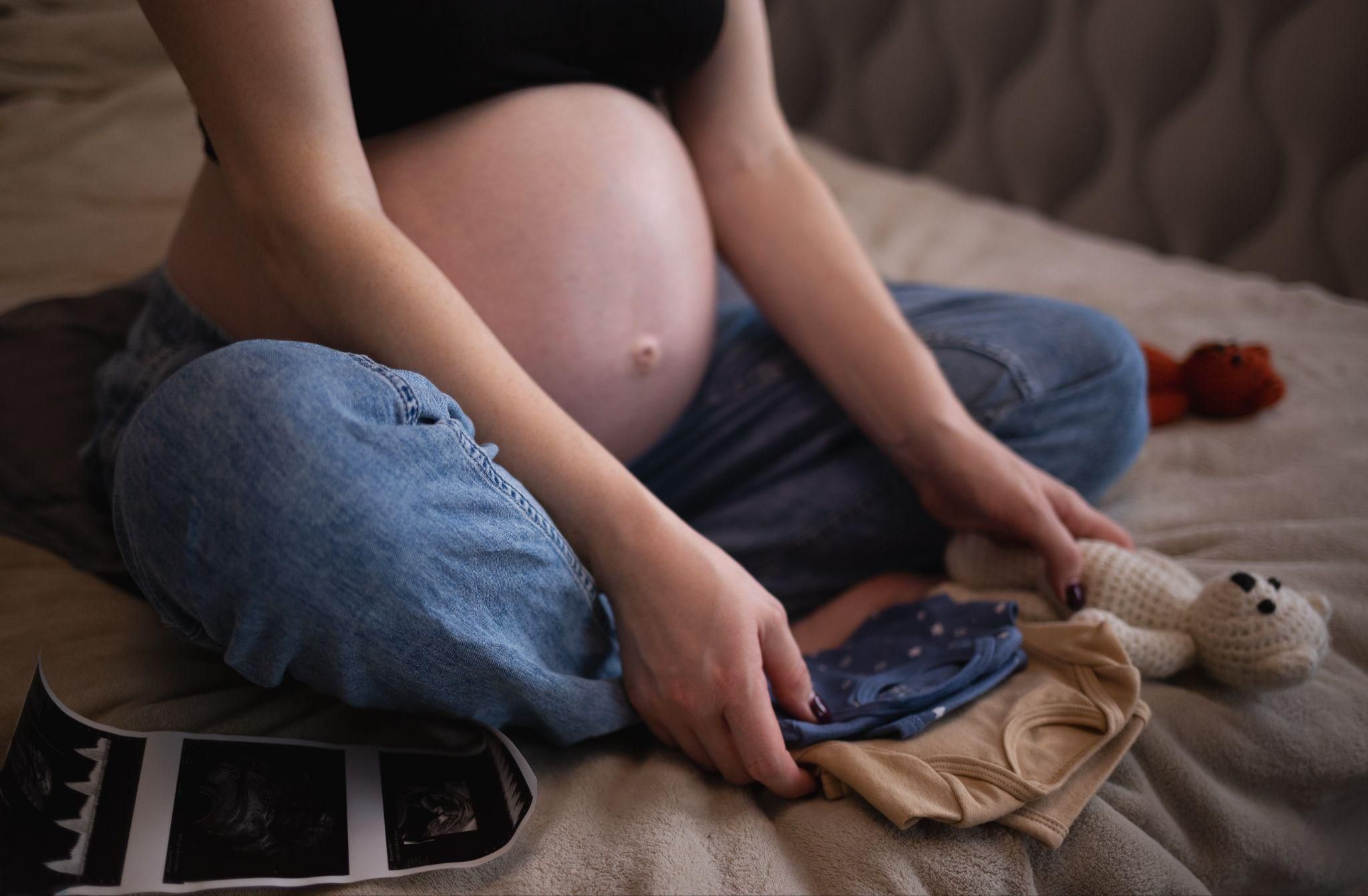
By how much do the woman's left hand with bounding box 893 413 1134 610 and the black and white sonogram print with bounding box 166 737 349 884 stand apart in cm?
49

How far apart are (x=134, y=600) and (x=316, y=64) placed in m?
0.39

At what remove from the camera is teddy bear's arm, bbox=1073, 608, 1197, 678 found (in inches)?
24.4

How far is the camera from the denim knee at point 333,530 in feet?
1.41

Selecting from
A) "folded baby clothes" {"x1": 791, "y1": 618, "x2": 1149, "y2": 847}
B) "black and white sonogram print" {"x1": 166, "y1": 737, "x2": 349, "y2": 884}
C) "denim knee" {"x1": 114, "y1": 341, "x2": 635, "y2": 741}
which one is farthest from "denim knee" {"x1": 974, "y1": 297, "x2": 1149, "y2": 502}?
"black and white sonogram print" {"x1": 166, "y1": 737, "x2": 349, "y2": 884}

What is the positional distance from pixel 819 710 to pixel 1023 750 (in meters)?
0.12

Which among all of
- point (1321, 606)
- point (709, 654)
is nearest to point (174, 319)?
point (709, 654)

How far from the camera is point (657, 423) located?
791mm

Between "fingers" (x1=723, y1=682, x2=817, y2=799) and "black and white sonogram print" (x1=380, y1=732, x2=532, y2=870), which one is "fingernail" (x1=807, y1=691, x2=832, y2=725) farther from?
"black and white sonogram print" (x1=380, y1=732, x2=532, y2=870)

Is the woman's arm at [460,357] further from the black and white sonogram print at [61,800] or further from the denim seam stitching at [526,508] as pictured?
the black and white sonogram print at [61,800]

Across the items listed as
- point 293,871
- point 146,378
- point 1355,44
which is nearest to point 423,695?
point 293,871

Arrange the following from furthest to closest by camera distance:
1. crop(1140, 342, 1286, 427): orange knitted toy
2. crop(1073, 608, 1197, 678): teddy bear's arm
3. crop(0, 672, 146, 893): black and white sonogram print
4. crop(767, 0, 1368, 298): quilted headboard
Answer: crop(767, 0, 1368, 298): quilted headboard < crop(1140, 342, 1286, 427): orange knitted toy < crop(1073, 608, 1197, 678): teddy bear's arm < crop(0, 672, 146, 893): black and white sonogram print

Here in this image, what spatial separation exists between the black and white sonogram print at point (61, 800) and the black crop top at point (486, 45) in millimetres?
394

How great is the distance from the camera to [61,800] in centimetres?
44

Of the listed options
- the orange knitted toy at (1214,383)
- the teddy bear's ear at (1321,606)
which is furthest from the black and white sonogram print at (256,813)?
the orange knitted toy at (1214,383)
